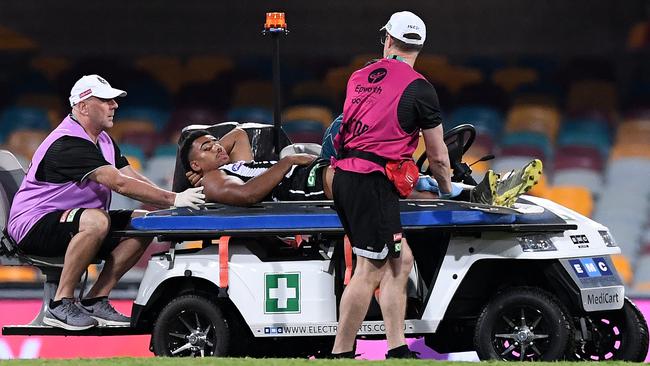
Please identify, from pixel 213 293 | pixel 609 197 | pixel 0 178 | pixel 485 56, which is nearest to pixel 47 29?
pixel 485 56

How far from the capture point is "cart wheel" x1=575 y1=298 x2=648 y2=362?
706 centimetres

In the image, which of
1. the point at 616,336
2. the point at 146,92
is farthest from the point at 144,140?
the point at 616,336

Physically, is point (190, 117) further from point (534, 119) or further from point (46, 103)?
point (534, 119)

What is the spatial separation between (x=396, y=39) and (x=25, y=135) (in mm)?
8511

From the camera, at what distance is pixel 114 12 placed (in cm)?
1480

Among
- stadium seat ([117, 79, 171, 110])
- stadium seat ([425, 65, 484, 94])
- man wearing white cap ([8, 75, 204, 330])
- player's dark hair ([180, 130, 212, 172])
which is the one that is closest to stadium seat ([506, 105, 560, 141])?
stadium seat ([425, 65, 484, 94])

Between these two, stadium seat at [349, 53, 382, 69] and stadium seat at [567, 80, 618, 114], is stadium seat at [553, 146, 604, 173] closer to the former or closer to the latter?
stadium seat at [567, 80, 618, 114]

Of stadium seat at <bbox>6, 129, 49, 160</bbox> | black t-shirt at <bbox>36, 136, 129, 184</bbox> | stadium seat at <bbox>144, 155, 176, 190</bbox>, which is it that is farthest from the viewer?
stadium seat at <bbox>6, 129, 49, 160</bbox>

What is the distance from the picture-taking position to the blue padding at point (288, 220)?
683cm

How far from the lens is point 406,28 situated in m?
6.63

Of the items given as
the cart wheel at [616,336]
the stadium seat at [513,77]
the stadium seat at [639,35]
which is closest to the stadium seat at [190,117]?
the stadium seat at [513,77]

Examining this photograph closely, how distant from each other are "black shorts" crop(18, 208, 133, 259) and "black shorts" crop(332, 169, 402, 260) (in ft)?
4.44

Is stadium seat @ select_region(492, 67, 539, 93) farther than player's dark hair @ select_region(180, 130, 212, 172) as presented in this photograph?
Yes

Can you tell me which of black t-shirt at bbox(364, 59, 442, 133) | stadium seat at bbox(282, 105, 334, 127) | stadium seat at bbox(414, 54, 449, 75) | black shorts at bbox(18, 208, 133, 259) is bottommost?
black shorts at bbox(18, 208, 133, 259)
